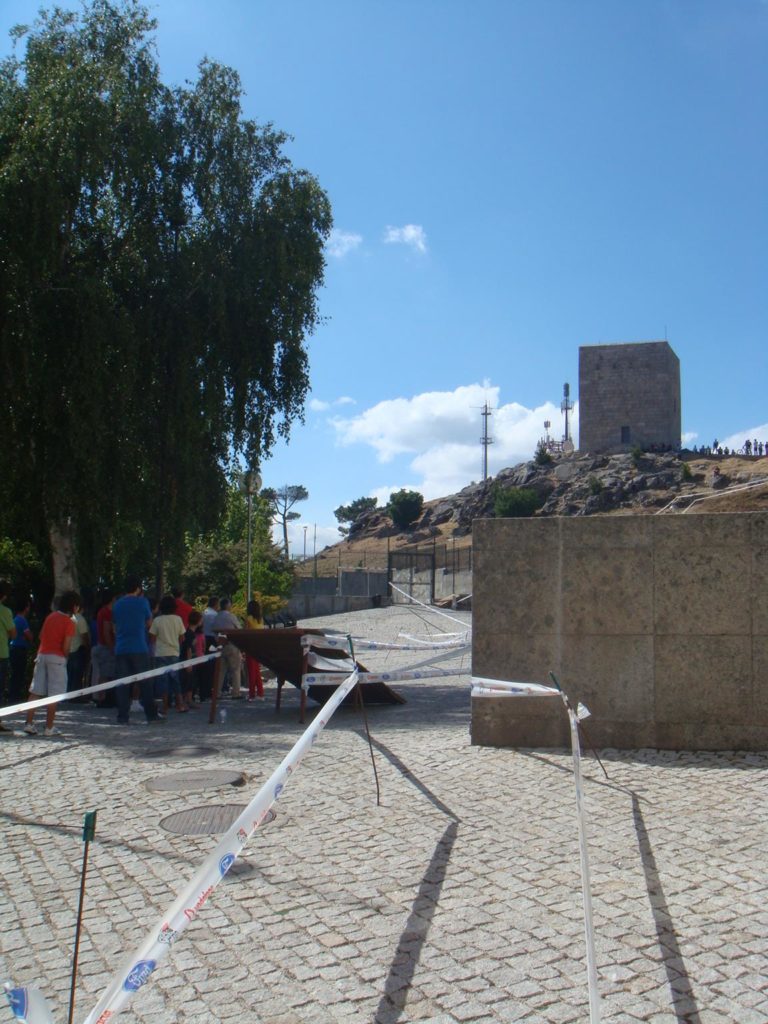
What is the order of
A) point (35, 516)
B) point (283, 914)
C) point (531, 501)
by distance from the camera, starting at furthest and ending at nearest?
point (531, 501) < point (35, 516) < point (283, 914)

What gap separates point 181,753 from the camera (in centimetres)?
888

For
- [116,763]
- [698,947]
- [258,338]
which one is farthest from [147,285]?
[698,947]

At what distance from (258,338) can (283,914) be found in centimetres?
1260

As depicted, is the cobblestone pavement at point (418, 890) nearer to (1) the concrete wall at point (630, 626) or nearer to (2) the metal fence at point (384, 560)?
(1) the concrete wall at point (630, 626)

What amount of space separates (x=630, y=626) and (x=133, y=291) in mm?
10120

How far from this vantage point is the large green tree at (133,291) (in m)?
13.8

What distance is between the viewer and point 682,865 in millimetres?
5184

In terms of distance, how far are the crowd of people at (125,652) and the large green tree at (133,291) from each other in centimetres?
210

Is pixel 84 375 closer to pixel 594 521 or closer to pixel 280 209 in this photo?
pixel 280 209

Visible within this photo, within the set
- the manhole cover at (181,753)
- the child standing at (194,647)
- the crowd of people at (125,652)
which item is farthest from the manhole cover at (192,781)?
A: the child standing at (194,647)

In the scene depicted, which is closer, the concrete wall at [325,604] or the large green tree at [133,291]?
the large green tree at [133,291]

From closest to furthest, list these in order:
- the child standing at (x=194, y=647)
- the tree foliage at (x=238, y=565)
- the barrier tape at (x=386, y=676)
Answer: the barrier tape at (x=386, y=676)
the child standing at (x=194, y=647)
the tree foliage at (x=238, y=565)

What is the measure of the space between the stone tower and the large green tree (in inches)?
3484

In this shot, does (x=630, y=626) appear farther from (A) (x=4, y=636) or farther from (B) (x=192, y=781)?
(A) (x=4, y=636)
